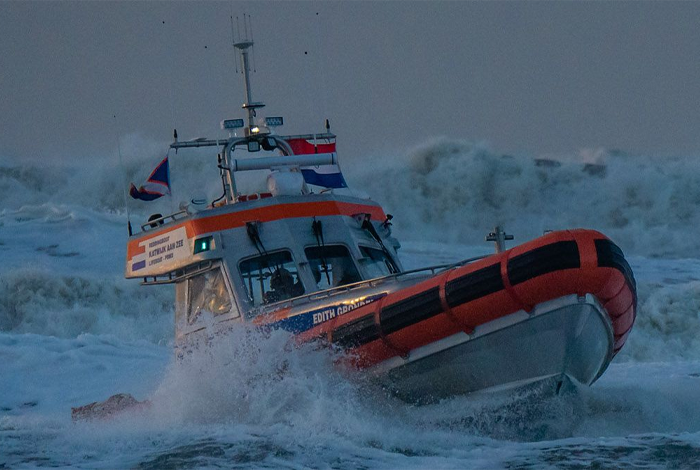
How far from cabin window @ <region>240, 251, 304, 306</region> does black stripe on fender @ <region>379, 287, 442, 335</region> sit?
5.70ft

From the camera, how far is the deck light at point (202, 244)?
11.4 m

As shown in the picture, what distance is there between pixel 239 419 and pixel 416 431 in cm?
161

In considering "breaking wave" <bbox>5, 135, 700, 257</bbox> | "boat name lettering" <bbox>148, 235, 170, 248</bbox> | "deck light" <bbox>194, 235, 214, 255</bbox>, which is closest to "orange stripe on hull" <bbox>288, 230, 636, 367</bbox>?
"deck light" <bbox>194, 235, 214, 255</bbox>

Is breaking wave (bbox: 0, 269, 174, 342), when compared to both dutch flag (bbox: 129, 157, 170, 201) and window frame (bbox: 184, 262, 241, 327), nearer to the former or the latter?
dutch flag (bbox: 129, 157, 170, 201)

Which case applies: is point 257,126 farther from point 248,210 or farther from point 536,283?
point 536,283

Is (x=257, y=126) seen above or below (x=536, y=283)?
above

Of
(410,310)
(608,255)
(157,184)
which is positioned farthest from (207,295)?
(608,255)

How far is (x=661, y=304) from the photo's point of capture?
19969 mm

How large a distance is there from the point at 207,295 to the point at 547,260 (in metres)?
3.81

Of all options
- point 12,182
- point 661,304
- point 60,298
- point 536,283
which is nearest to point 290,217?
point 536,283

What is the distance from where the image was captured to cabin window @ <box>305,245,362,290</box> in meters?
11.5

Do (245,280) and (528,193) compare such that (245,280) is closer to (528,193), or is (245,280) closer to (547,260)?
(547,260)

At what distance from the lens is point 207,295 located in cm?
1153

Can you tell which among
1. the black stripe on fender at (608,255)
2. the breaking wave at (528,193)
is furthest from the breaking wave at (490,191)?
the black stripe on fender at (608,255)
